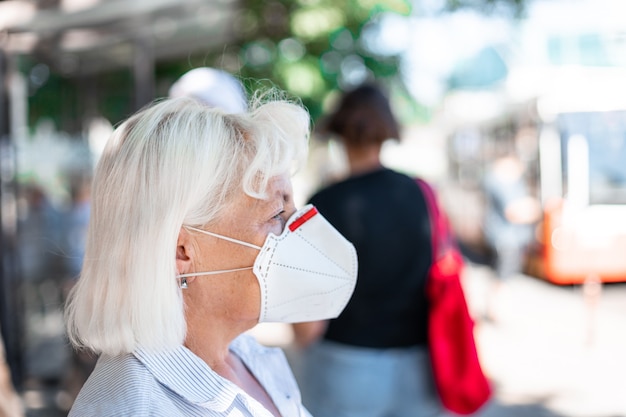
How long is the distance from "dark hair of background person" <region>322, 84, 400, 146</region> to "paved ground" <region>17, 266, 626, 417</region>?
3224mm

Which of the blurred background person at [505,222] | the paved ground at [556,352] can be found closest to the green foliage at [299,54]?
the blurred background person at [505,222]

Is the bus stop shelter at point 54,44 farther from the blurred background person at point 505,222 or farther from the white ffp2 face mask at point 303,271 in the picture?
the blurred background person at point 505,222

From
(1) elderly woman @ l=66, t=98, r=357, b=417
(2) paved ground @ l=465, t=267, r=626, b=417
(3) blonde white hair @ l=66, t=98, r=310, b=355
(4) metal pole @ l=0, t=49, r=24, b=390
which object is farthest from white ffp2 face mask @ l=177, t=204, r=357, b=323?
(2) paved ground @ l=465, t=267, r=626, b=417

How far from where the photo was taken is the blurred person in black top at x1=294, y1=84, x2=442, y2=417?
2.68 meters

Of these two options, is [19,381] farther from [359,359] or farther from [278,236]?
[278,236]

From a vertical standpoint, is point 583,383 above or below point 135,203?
below

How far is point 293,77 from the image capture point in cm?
777

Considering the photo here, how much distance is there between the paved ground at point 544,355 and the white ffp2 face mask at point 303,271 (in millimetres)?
3935

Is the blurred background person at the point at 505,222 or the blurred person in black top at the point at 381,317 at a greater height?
the blurred person in black top at the point at 381,317

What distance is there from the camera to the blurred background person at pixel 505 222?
9.02 m

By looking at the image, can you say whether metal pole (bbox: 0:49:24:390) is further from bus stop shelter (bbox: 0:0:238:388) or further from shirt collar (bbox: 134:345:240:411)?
shirt collar (bbox: 134:345:240:411)

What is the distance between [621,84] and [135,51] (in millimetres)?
7566

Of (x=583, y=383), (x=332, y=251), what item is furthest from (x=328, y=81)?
(x=332, y=251)

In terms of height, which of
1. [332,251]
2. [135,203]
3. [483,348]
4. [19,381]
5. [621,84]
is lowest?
[483,348]
